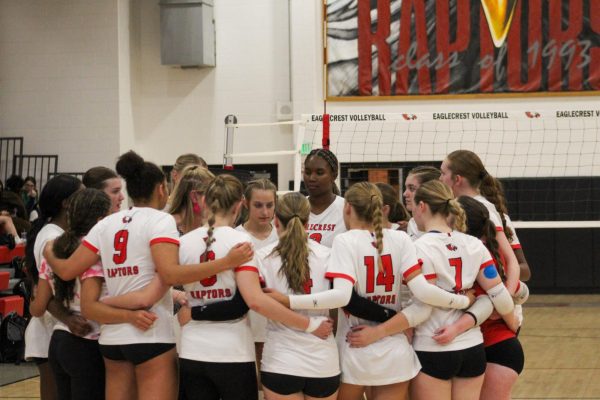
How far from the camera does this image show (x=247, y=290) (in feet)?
13.9

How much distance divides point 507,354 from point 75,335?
7.20 feet

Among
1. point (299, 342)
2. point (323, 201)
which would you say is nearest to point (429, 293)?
point (299, 342)

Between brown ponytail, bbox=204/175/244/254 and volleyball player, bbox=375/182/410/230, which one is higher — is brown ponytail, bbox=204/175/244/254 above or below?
above

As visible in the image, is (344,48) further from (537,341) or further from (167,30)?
(537,341)

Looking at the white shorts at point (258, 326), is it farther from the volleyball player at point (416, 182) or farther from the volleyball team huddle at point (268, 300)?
the volleyball player at point (416, 182)

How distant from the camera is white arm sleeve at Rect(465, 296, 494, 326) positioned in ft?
14.9

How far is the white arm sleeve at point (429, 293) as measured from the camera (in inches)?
170

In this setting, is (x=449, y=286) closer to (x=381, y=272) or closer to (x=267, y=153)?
(x=381, y=272)

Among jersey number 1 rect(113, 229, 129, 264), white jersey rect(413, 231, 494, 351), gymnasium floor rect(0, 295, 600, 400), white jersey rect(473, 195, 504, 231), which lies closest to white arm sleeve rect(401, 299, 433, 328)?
A: white jersey rect(413, 231, 494, 351)

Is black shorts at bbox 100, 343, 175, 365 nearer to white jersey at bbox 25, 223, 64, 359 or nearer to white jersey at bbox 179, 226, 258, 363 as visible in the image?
white jersey at bbox 179, 226, 258, 363

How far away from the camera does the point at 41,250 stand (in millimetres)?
4742

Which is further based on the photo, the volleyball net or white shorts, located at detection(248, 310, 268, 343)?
the volleyball net

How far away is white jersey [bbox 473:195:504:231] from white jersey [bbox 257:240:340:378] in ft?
3.41

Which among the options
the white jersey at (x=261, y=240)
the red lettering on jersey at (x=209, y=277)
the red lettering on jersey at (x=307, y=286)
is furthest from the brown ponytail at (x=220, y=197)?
the white jersey at (x=261, y=240)
